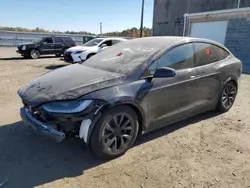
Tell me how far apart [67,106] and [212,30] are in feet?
46.3

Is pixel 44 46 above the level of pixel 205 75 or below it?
below

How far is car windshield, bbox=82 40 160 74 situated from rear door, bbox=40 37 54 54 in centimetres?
1247

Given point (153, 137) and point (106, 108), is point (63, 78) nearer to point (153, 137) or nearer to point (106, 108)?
point (106, 108)

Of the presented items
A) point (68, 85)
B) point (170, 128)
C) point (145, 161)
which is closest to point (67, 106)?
point (68, 85)

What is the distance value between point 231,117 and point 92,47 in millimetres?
7779

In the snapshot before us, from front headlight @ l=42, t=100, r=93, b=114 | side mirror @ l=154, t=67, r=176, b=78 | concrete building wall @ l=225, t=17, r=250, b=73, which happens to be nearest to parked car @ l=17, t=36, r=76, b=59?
concrete building wall @ l=225, t=17, r=250, b=73

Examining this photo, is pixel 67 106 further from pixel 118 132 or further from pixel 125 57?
pixel 125 57

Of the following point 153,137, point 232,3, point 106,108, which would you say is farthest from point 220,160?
point 232,3

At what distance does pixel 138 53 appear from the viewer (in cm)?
354

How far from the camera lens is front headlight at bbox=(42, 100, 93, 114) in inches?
103

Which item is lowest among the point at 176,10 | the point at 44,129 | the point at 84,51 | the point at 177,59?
the point at 44,129

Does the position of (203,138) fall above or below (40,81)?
below

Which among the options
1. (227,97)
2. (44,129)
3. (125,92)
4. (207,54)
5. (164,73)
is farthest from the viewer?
(227,97)

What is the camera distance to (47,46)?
15492mm
